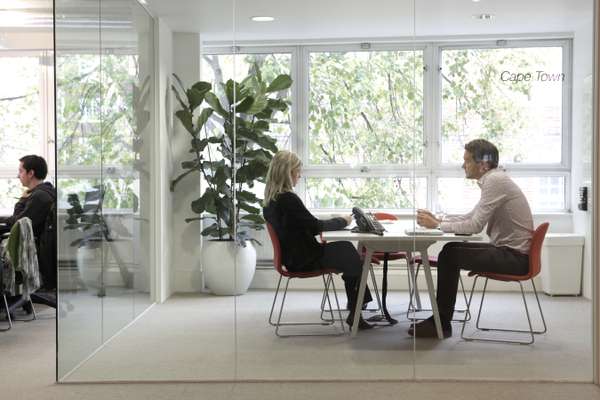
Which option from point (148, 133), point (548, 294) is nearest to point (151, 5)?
point (148, 133)

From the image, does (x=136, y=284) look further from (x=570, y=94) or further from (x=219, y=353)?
(x=570, y=94)

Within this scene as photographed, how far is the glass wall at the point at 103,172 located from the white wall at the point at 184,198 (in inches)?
7.8

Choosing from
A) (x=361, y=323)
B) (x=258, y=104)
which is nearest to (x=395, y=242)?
(x=361, y=323)

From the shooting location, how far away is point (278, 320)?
4406mm

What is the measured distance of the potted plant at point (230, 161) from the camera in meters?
4.38

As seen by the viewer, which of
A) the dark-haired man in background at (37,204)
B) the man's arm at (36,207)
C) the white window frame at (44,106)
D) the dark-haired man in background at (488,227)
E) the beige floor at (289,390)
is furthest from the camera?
the white window frame at (44,106)

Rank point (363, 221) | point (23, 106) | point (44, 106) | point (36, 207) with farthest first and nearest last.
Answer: point (23, 106)
point (44, 106)
point (36, 207)
point (363, 221)

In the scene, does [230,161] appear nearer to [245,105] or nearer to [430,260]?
[245,105]

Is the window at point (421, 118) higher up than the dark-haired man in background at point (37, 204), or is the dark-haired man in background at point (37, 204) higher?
the window at point (421, 118)

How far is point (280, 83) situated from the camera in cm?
438

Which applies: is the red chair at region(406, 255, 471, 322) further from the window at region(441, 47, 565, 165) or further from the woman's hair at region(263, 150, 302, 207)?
the woman's hair at region(263, 150, 302, 207)

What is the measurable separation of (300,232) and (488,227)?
1.01m

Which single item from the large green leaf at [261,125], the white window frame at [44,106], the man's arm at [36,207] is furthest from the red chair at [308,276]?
the white window frame at [44,106]

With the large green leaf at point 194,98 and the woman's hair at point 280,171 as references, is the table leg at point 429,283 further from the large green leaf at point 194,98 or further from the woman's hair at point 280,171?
the large green leaf at point 194,98
